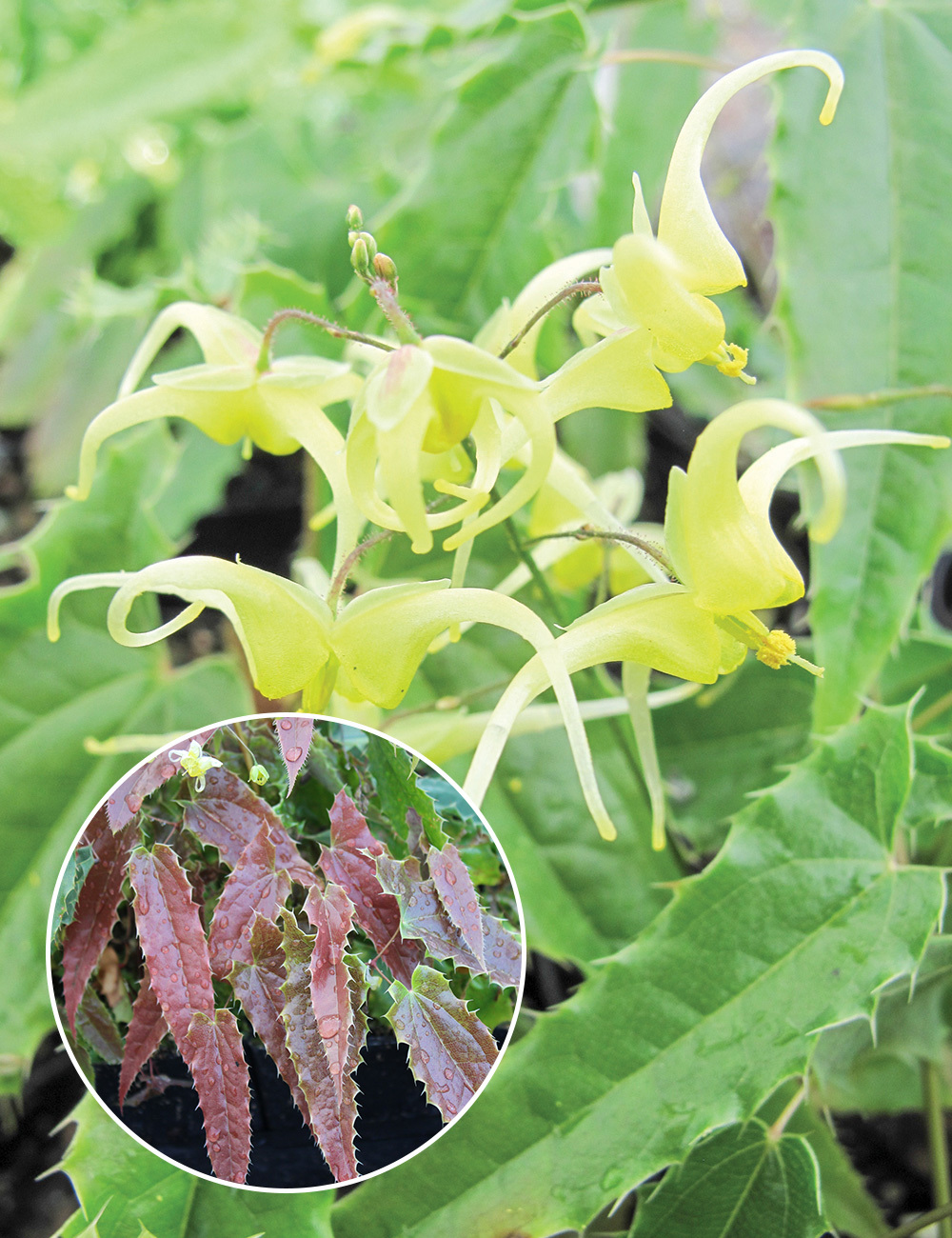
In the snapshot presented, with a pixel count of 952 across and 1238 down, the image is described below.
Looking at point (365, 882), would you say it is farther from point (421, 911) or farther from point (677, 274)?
point (677, 274)

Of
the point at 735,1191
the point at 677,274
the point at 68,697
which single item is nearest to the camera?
the point at 677,274

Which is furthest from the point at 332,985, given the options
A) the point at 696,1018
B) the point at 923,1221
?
the point at 923,1221

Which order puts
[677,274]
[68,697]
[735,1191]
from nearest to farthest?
[677,274] < [735,1191] < [68,697]

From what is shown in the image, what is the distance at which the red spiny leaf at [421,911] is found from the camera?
0.87 ft

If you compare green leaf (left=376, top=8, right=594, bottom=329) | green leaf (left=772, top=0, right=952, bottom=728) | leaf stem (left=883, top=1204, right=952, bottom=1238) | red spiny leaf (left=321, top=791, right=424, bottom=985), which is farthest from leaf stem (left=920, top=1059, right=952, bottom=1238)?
green leaf (left=376, top=8, right=594, bottom=329)

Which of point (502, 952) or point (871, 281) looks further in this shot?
point (871, 281)

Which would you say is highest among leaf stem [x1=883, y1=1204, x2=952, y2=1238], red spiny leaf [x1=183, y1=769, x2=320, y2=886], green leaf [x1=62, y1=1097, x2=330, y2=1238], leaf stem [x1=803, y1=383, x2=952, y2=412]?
leaf stem [x1=803, y1=383, x2=952, y2=412]

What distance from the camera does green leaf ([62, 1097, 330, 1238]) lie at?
1.02ft

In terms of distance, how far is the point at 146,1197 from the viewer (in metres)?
0.32

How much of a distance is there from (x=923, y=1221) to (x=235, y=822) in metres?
0.29

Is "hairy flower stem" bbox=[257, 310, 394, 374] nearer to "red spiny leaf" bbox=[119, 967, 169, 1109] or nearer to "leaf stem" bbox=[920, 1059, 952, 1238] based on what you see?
"red spiny leaf" bbox=[119, 967, 169, 1109]

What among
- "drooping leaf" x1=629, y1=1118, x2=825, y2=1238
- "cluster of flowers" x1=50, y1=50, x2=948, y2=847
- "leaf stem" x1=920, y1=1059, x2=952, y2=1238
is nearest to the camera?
"cluster of flowers" x1=50, y1=50, x2=948, y2=847

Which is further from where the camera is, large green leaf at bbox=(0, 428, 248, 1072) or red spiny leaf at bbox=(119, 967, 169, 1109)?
large green leaf at bbox=(0, 428, 248, 1072)

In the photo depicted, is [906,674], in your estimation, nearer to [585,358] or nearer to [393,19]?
[585,358]
